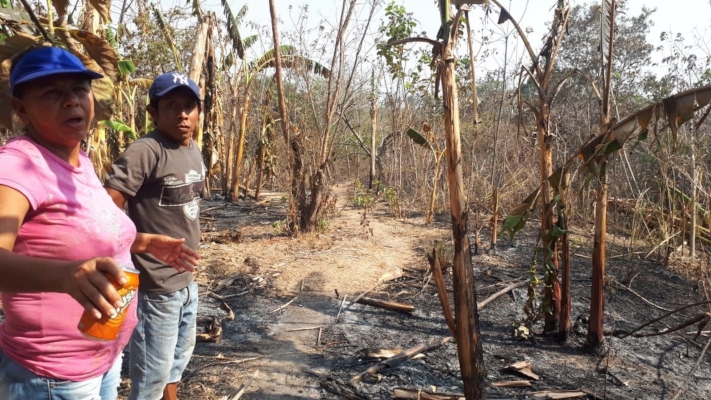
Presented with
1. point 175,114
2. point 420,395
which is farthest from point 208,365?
point 175,114

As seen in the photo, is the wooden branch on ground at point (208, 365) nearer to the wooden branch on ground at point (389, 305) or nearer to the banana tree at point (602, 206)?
the wooden branch on ground at point (389, 305)

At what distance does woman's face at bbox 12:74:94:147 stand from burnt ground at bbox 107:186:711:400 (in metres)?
2.23

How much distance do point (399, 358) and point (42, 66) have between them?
300cm

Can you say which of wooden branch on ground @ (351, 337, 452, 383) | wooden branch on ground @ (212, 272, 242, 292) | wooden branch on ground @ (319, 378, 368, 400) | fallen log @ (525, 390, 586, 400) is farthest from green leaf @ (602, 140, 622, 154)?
wooden branch on ground @ (212, 272, 242, 292)

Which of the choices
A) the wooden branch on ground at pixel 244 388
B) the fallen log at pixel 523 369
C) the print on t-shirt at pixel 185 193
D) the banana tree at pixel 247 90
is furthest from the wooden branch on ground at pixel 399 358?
the banana tree at pixel 247 90

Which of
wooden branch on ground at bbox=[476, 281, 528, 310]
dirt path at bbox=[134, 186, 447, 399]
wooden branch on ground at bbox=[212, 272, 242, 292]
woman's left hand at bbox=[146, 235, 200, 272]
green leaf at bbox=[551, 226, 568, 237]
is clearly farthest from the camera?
wooden branch on ground at bbox=[212, 272, 242, 292]

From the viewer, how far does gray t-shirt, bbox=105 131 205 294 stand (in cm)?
199

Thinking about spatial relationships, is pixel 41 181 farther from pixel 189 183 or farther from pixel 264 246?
pixel 264 246

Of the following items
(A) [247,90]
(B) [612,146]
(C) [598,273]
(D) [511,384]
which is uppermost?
(A) [247,90]

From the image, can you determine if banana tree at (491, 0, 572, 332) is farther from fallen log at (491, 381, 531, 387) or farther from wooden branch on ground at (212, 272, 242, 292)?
wooden branch on ground at (212, 272, 242, 292)

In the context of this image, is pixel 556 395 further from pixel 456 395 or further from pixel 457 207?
pixel 457 207

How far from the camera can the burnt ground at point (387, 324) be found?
3352 millimetres

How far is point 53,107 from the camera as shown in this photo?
4.41 ft

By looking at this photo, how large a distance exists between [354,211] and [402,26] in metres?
3.92
